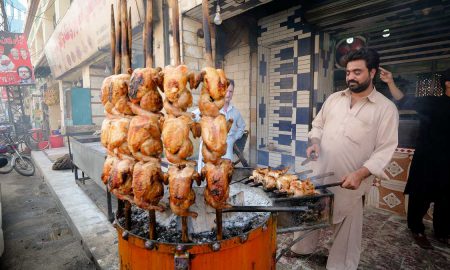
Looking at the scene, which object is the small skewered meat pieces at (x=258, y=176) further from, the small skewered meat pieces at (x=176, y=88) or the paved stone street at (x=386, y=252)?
the small skewered meat pieces at (x=176, y=88)

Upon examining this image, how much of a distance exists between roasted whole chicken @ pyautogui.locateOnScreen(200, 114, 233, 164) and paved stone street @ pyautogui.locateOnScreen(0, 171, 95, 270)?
3594mm

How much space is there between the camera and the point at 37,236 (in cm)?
507

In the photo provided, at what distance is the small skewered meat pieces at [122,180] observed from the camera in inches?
71.5

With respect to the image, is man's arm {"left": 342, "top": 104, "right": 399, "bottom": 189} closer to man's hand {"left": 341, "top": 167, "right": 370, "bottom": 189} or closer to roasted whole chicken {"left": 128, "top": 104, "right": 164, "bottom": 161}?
man's hand {"left": 341, "top": 167, "right": 370, "bottom": 189}

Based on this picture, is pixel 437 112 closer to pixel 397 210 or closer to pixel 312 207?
pixel 397 210

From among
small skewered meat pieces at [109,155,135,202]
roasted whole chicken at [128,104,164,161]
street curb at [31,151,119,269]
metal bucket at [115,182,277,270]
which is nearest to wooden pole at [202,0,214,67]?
roasted whole chicken at [128,104,164,161]

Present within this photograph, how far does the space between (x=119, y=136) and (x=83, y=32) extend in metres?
10.2

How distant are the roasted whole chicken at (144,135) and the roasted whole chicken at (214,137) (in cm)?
35

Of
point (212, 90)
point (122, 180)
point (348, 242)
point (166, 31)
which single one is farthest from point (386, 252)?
point (166, 31)

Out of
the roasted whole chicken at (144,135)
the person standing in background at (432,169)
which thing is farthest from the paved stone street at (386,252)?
the roasted whole chicken at (144,135)

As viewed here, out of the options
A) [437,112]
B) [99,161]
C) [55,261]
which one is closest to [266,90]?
[437,112]

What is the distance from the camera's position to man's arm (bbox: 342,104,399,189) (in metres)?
2.67

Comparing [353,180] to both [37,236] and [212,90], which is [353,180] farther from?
[37,236]

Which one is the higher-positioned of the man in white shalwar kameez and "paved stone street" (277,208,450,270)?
the man in white shalwar kameez
